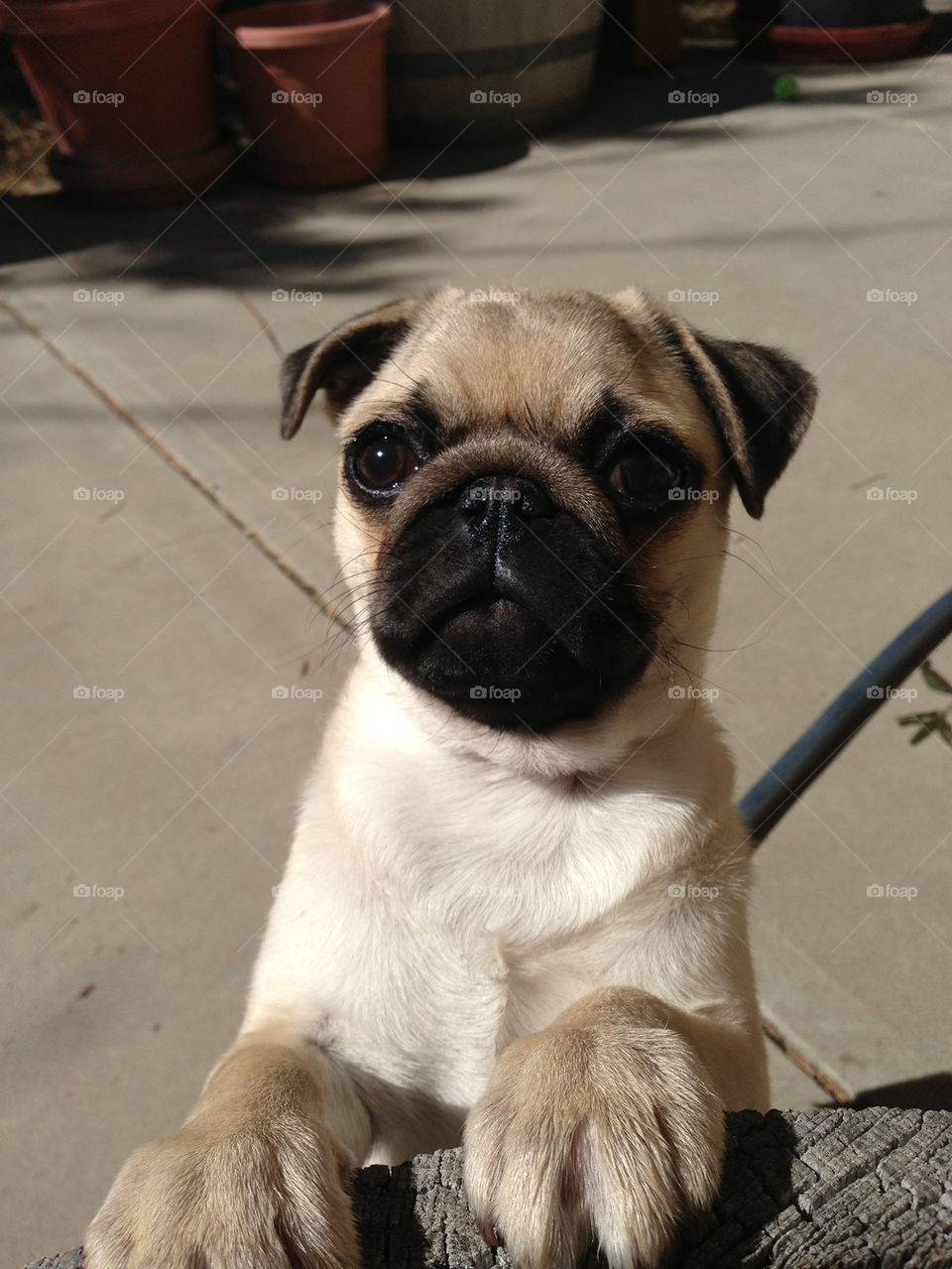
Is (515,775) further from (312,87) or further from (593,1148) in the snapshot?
(312,87)

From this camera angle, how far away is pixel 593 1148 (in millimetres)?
1995

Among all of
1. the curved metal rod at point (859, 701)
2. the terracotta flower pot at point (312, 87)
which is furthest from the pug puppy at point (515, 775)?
the terracotta flower pot at point (312, 87)

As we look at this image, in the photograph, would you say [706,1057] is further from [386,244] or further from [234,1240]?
[386,244]

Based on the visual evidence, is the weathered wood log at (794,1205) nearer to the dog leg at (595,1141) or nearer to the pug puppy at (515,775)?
the dog leg at (595,1141)

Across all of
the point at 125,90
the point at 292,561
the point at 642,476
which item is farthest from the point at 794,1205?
the point at 125,90

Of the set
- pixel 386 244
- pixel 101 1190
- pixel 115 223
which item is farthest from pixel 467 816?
pixel 115 223

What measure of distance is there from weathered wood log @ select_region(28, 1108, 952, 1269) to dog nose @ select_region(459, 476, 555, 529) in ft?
4.45

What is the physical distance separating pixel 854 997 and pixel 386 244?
7177mm

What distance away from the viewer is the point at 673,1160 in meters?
1.97

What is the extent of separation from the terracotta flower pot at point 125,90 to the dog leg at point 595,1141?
9196 millimetres

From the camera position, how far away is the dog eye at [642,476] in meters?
2.92

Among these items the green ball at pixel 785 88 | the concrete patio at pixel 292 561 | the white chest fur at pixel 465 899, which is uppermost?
the white chest fur at pixel 465 899

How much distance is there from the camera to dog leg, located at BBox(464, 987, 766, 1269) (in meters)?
1.87

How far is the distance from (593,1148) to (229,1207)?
642mm
